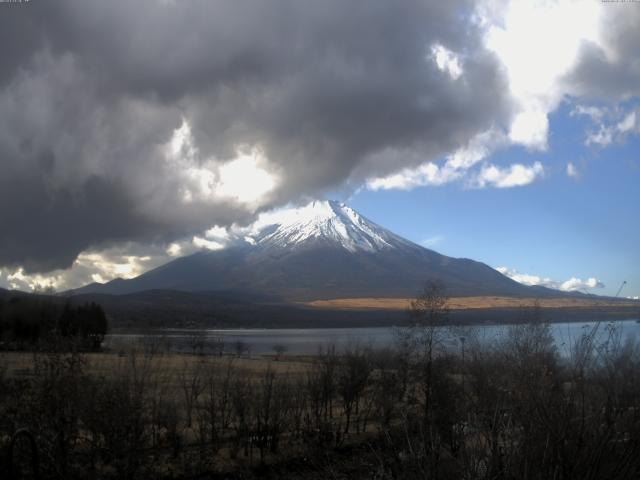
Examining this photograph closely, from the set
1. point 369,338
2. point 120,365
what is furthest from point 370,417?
point 369,338

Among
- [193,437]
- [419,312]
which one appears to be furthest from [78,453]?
[419,312]

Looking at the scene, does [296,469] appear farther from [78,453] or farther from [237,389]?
[78,453]

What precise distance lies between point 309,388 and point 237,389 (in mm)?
5169

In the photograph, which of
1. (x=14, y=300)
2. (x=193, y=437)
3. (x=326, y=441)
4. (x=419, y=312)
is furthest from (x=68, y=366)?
(x=14, y=300)

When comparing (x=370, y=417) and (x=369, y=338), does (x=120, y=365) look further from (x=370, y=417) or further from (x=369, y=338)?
(x=369, y=338)

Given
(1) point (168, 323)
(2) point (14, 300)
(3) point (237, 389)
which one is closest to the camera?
(3) point (237, 389)

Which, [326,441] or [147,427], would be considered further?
[326,441]

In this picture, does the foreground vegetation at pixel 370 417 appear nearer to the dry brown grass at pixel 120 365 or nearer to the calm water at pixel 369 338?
the dry brown grass at pixel 120 365

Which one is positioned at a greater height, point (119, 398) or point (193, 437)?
point (119, 398)

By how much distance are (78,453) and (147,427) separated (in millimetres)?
8912

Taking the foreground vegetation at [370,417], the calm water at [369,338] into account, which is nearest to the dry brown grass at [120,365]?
the foreground vegetation at [370,417]

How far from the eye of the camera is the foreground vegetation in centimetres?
545

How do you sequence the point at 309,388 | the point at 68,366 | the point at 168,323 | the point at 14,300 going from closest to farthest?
the point at 68,366 < the point at 309,388 < the point at 14,300 < the point at 168,323

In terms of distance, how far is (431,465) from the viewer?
5.61m
